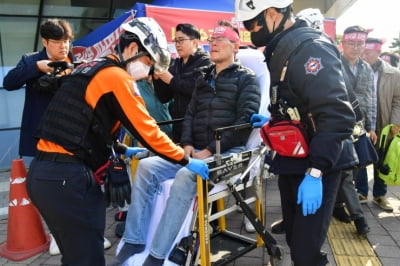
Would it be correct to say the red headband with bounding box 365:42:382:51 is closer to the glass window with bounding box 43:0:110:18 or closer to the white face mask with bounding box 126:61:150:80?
the white face mask with bounding box 126:61:150:80

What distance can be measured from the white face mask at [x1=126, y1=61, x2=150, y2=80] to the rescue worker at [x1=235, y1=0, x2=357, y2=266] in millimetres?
663

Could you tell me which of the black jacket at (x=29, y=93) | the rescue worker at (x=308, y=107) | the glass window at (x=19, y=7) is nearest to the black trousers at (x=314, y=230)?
the rescue worker at (x=308, y=107)

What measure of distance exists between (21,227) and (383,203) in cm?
388

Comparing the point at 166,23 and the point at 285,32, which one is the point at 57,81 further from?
the point at 166,23

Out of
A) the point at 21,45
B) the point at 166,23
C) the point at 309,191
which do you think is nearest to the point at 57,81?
the point at 309,191

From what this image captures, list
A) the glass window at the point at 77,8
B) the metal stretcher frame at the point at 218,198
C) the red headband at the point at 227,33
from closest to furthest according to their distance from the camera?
1. the metal stretcher frame at the point at 218,198
2. the red headband at the point at 227,33
3. the glass window at the point at 77,8

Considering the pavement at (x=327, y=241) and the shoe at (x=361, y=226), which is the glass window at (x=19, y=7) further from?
the shoe at (x=361, y=226)

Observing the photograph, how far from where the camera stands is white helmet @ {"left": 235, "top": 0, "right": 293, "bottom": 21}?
207 cm

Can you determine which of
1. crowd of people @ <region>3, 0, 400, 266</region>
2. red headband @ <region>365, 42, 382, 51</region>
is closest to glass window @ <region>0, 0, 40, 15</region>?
crowd of people @ <region>3, 0, 400, 266</region>

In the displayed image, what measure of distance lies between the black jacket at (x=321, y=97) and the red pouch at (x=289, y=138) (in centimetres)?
7

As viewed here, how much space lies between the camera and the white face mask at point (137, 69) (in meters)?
2.12

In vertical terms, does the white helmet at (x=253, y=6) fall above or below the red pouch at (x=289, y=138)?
above

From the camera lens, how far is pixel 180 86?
3701mm

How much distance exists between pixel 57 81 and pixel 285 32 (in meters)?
1.67
